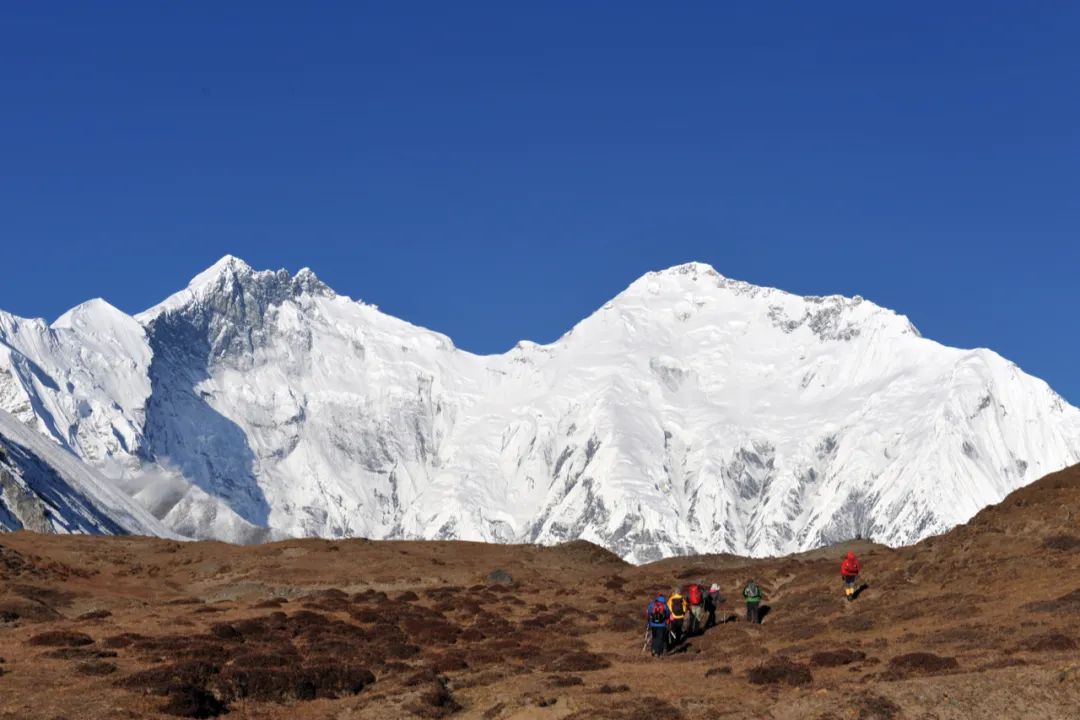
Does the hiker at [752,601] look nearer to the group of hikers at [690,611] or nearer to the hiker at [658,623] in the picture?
the group of hikers at [690,611]

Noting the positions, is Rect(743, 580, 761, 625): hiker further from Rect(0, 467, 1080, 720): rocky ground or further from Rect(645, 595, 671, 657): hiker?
Rect(645, 595, 671, 657): hiker

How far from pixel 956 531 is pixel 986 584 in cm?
959

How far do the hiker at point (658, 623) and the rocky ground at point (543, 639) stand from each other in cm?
90

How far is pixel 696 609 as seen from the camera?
188 ft

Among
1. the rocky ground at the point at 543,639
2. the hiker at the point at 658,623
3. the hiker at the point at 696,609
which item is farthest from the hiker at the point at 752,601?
the hiker at the point at 658,623

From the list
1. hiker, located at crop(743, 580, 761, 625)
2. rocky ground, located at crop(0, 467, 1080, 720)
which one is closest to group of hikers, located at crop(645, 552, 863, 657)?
hiker, located at crop(743, 580, 761, 625)

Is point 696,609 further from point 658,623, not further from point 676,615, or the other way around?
point 658,623

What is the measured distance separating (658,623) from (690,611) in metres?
6.22

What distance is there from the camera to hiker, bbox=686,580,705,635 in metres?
56.7

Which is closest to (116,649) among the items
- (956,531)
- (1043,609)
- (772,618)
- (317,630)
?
(317,630)

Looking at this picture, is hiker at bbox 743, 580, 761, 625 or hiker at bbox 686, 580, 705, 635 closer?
hiker at bbox 686, 580, 705, 635

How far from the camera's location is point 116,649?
49.2m

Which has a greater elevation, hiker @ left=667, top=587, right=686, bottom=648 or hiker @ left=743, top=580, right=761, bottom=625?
hiker @ left=743, top=580, right=761, bottom=625

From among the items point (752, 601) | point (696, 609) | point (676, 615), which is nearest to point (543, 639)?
point (696, 609)
